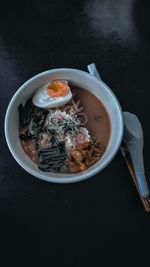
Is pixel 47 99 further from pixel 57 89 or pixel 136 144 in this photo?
pixel 136 144

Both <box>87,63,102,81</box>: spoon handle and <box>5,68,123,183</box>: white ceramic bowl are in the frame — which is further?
<box>87,63,102,81</box>: spoon handle

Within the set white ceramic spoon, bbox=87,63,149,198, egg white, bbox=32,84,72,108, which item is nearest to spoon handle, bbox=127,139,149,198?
white ceramic spoon, bbox=87,63,149,198

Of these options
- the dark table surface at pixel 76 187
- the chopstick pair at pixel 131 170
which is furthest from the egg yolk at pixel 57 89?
the chopstick pair at pixel 131 170

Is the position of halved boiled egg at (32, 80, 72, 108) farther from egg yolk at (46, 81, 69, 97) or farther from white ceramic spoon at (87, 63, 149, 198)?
white ceramic spoon at (87, 63, 149, 198)

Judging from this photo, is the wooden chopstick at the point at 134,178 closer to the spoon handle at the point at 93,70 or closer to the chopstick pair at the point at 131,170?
the chopstick pair at the point at 131,170

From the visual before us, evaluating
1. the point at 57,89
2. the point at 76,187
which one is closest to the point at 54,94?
the point at 57,89

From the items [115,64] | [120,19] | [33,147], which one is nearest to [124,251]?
[33,147]

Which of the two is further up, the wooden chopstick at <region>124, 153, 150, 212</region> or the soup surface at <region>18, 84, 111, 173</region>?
the soup surface at <region>18, 84, 111, 173</region>

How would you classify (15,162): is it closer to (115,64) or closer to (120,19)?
(115,64)
